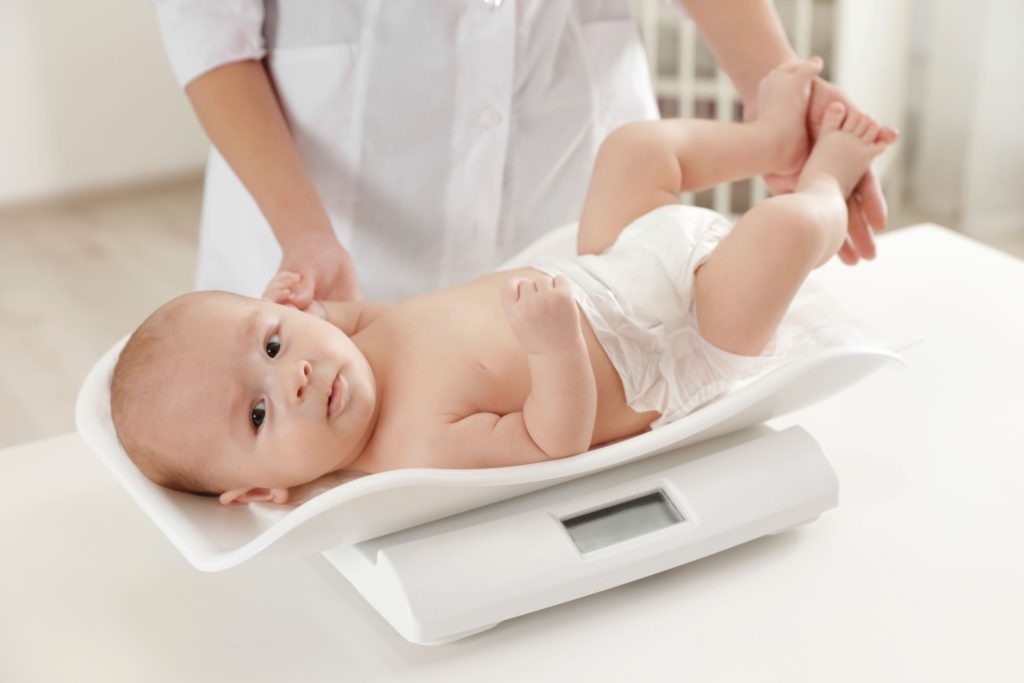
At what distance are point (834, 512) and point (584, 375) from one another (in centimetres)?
22

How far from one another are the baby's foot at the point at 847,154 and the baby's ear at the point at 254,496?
0.52m

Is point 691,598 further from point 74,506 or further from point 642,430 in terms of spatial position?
point 74,506

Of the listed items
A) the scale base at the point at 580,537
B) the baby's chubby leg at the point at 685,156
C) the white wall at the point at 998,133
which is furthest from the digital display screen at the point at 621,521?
the white wall at the point at 998,133

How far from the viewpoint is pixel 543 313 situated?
78 cm

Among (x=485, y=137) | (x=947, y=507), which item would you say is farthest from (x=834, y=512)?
(x=485, y=137)

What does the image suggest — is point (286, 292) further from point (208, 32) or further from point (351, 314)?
point (208, 32)

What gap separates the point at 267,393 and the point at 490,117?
438mm

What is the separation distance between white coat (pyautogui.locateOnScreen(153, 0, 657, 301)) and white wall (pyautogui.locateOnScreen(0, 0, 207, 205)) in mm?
2405

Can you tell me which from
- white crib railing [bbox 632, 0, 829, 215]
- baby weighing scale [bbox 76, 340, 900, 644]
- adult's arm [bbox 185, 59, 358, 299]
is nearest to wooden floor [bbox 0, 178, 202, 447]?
white crib railing [bbox 632, 0, 829, 215]

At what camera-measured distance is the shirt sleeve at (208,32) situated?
1.08 meters

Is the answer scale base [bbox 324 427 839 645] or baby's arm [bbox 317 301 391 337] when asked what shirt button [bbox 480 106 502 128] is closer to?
baby's arm [bbox 317 301 391 337]

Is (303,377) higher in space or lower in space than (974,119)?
higher

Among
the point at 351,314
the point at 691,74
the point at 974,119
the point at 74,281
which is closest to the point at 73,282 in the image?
the point at 74,281

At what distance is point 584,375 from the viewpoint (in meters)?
0.80
